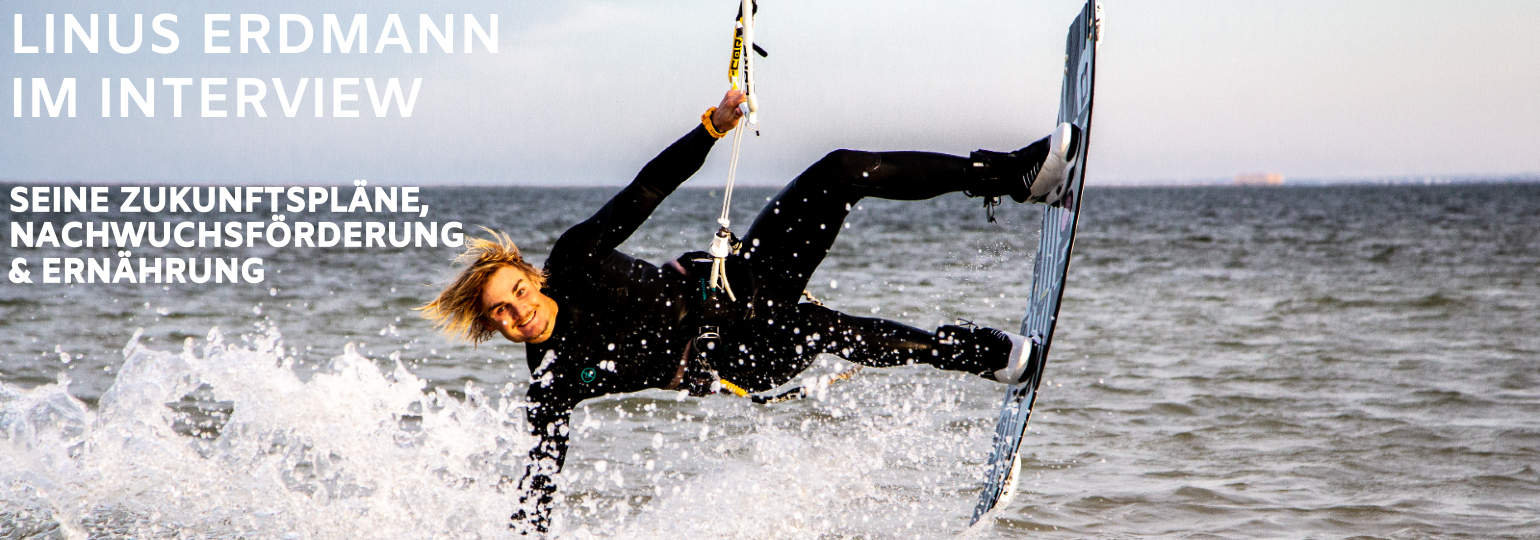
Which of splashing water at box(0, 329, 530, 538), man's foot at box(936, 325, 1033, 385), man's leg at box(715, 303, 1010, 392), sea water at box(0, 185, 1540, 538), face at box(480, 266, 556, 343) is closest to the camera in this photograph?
face at box(480, 266, 556, 343)

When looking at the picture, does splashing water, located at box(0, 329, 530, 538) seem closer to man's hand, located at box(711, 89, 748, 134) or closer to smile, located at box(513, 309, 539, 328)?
smile, located at box(513, 309, 539, 328)

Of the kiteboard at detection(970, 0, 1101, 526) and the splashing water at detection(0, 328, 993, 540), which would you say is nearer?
the kiteboard at detection(970, 0, 1101, 526)

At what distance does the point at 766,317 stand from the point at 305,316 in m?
8.77

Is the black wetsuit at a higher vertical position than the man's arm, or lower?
lower

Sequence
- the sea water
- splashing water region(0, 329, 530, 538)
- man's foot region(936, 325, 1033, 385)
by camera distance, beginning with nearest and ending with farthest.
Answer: man's foot region(936, 325, 1033, 385) → splashing water region(0, 329, 530, 538) → the sea water

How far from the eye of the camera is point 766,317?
4.01 metres

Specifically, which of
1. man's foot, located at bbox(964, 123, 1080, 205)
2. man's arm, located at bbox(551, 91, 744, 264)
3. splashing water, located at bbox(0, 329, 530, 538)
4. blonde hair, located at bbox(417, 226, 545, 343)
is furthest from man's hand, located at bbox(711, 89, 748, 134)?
splashing water, located at bbox(0, 329, 530, 538)

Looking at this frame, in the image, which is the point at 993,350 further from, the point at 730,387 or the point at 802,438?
the point at 802,438

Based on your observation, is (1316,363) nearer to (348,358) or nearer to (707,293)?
(707,293)

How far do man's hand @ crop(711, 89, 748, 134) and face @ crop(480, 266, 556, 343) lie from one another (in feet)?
2.60

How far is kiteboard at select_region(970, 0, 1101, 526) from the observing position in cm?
429

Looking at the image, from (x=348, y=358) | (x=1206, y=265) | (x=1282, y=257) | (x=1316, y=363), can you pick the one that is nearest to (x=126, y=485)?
(x=348, y=358)

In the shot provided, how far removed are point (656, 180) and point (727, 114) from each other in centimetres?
30

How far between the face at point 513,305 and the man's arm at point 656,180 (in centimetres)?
25
